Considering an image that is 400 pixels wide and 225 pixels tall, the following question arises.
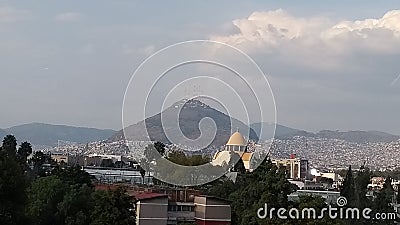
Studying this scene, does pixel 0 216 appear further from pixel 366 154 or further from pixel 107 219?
pixel 366 154

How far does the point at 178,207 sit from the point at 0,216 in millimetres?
6722

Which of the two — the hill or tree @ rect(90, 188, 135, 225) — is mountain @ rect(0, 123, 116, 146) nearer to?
the hill

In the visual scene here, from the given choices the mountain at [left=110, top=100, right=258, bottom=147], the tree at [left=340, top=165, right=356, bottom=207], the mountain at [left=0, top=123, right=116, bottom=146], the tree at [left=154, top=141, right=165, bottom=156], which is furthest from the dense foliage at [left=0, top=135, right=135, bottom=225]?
the mountain at [left=0, top=123, right=116, bottom=146]

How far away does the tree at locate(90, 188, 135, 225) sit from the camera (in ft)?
42.4

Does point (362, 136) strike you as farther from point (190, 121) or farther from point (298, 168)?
point (190, 121)

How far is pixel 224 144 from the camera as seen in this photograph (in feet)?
82.6

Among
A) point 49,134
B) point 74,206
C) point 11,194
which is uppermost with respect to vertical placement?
point 49,134

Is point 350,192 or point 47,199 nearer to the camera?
point 350,192

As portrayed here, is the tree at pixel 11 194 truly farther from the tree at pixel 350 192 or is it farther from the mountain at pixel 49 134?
the mountain at pixel 49 134

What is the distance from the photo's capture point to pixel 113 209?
12969 mm

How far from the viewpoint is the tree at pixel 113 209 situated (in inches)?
508

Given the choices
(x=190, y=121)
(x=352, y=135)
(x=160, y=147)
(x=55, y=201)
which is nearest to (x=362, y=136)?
(x=352, y=135)

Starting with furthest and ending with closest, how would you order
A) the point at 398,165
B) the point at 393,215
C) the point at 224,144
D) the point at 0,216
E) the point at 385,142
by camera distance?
the point at 398,165
the point at 385,142
the point at 224,144
the point at 393,215
the point at 0,216

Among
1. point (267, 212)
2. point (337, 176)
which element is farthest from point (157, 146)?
point (337, 176)
